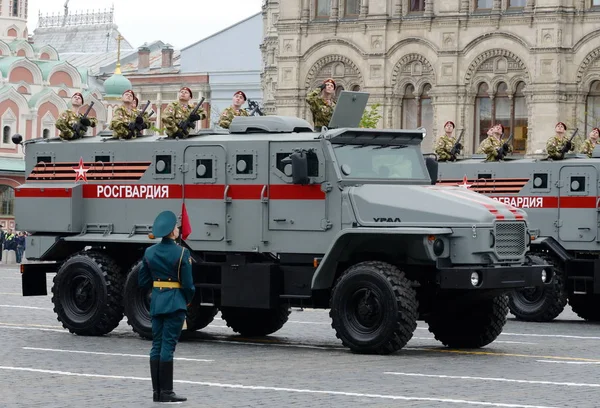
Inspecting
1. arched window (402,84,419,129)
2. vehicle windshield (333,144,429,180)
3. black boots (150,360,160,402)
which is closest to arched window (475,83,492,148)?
arched window (402,84,419,129)

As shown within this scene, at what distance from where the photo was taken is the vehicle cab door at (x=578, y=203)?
24.2m

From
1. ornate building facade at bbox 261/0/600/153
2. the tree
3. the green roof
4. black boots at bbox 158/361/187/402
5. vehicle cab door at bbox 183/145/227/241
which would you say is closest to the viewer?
black boots at bbox 158/361/187/402

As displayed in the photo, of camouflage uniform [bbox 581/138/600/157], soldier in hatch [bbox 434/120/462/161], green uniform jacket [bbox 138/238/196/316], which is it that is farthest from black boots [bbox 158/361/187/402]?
camouflage uniform [bbox 581/138/600/157]

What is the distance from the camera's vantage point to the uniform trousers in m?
13.2

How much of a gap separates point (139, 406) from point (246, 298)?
19.1 ft

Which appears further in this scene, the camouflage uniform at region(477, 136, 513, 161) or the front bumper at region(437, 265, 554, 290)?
the camouflage uniform at region(477, 136, 513, 161)

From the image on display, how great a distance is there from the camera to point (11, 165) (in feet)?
272

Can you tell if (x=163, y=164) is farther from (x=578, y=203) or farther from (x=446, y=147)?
(x=578, y=203)

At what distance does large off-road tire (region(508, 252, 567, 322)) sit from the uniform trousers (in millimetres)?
11771

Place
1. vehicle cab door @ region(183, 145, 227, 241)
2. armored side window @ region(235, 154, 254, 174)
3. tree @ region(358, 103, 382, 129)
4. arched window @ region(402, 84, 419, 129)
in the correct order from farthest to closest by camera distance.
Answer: arched window @ region(402, 84, 419, 129)
tree @ region(358, 103, 382, 129)
vehicle cab door @ region(183, 145, 227, 241)
armored side window @ region(235, 154, 254, 174)

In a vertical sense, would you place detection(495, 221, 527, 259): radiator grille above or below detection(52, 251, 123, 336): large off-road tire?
above

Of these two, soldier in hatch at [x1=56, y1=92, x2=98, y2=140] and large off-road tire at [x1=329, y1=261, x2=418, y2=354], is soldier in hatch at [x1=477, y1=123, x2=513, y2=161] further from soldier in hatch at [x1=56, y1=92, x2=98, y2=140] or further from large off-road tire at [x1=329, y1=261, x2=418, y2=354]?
large off-road tire at [x1=329, y1=261, x2=418, y2=354]

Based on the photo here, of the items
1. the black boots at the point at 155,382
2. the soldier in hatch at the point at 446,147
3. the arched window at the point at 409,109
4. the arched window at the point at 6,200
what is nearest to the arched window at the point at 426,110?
the arched window at the point at 409,109

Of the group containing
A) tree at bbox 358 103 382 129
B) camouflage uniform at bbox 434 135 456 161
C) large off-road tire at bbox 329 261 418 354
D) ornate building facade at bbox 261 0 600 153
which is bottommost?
large off-road tire at bbox 329 261 418 354
